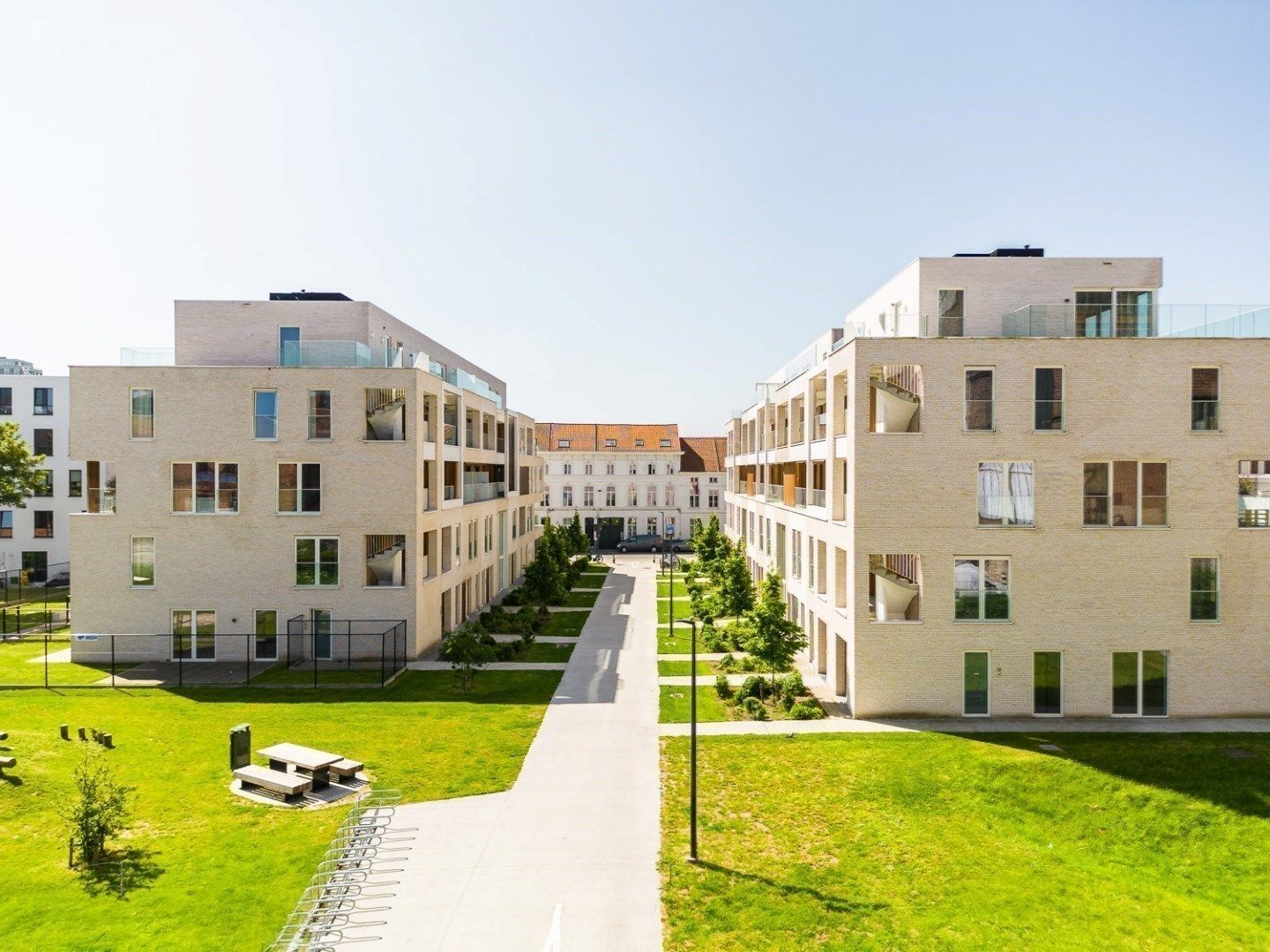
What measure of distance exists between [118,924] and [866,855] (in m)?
13.4

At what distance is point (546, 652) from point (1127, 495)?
861 inches

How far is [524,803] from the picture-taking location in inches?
647

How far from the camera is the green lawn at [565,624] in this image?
34.8m

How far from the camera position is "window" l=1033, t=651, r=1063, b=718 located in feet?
73.3

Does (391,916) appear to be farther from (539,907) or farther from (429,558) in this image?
(429,558)

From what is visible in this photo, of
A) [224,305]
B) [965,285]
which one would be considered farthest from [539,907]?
[224,305]

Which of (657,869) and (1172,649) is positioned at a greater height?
(1172,649)

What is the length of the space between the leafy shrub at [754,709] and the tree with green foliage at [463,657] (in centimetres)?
940

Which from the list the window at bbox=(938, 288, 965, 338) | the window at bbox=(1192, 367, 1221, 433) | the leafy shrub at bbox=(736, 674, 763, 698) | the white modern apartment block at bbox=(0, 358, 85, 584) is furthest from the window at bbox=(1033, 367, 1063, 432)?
the white modern apartment block at bbox=(0, 358, 85, 584)

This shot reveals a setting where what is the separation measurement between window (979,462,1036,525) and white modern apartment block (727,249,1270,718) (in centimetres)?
5

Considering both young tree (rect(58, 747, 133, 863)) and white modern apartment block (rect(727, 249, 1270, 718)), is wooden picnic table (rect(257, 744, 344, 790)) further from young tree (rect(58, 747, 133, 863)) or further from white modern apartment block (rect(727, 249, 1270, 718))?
white modern apartment block (rect(727, 249, 1270, 718))

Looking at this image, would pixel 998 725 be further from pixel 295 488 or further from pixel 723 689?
pixel 295 488

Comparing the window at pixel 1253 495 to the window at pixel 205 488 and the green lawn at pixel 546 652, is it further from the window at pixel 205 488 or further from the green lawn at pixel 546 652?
the window at pixel 205 488

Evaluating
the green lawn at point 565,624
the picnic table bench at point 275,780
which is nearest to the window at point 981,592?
the green lawn at point 565,624
